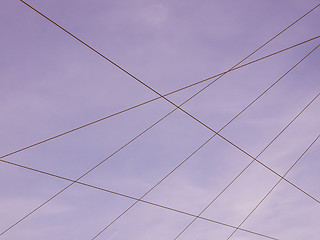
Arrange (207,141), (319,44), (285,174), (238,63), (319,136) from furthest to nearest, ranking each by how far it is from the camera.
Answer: (319,136) < (285,174) < (207,141) < (319,44) < (238,63)

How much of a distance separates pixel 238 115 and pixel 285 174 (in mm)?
1983

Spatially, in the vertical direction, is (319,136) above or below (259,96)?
below

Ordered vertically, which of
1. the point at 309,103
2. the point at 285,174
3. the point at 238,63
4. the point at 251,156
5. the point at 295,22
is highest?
the point at 295,22

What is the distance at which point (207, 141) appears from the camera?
7809mm

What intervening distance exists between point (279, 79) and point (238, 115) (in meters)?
1.28

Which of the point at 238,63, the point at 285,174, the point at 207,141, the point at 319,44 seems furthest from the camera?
the point at 285,174

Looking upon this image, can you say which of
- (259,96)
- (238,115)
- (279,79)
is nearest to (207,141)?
(238,115)

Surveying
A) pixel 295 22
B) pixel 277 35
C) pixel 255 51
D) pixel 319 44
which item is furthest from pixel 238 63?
pixel 319 44

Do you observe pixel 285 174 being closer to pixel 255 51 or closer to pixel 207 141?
pixel 207 141

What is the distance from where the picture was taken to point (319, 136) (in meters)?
9.26

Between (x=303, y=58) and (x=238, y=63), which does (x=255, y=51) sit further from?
(x=303, y=58)

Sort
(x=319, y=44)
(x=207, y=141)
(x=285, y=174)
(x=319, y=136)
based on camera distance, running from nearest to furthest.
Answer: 1. (x=319, y=44)
2. (x=207, y=141)
3. (x=285, y=174)
4. (x=319, y=136)

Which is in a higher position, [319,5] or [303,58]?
[319,5]

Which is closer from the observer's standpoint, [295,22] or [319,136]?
[295,22]
